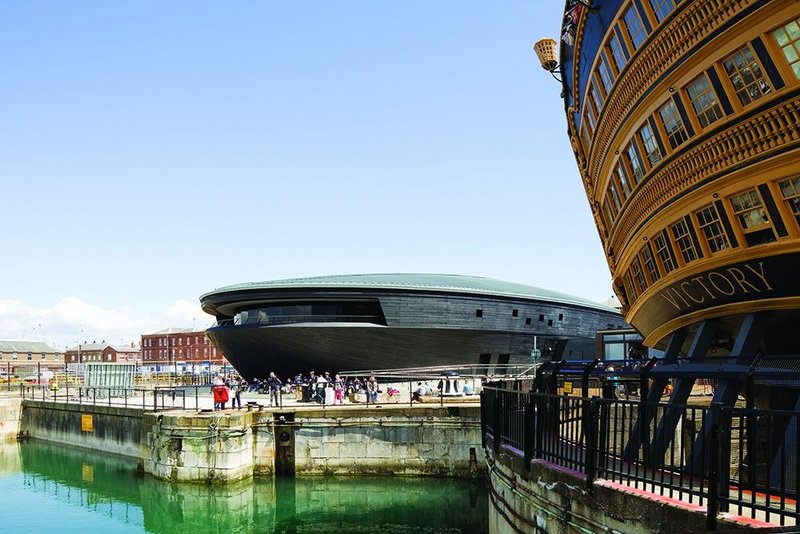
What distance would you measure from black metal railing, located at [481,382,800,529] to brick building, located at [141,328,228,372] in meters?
114

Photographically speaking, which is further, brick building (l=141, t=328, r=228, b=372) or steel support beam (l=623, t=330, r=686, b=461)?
brick building (l=141, t=328, r=228, b=372)

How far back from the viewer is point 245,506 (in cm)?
2212

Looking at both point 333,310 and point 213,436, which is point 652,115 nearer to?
point 213,436

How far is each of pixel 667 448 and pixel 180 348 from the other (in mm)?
124826

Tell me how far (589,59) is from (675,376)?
804 cm

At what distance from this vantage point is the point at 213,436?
76.8 feet

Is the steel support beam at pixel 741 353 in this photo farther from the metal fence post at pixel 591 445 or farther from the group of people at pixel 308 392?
the group of people at pixel 308 392

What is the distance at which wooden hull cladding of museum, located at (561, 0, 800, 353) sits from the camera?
10.9m

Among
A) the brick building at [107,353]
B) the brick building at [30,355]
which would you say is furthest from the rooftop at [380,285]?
the brick building at [107,353]

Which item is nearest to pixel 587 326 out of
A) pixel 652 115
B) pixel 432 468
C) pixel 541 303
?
pixel 541 303

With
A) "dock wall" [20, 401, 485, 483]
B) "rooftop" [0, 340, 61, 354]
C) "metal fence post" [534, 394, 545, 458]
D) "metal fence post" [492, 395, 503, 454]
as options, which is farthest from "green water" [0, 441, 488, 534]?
"rooftop" [0, 340, 61, 354]

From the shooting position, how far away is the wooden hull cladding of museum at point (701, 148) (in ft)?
35.8

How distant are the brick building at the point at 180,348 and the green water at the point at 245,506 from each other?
95.9 meters

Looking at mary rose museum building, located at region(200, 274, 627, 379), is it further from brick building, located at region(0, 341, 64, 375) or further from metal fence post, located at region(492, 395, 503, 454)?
brick building, located at region(0, 341, 64, 375)
